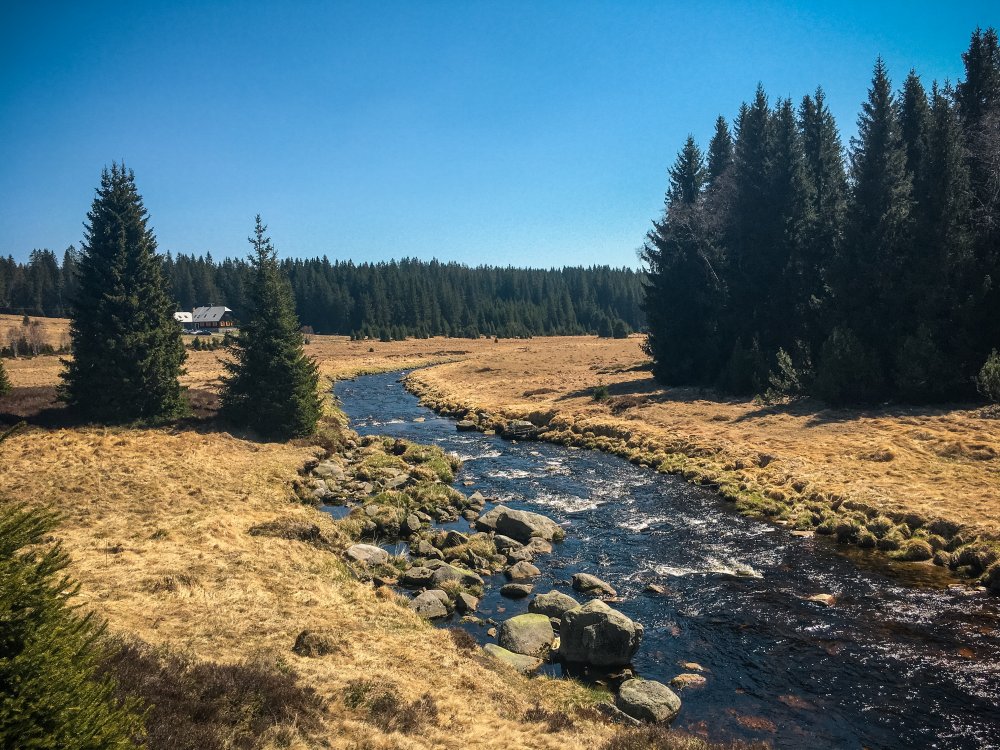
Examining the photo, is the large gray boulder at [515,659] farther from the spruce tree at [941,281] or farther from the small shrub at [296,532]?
the spruce tree at [941,281]

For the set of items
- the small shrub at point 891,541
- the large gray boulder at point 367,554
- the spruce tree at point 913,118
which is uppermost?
the spruce tree at point 913,118

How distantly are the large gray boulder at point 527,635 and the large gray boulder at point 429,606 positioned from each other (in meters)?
1.94

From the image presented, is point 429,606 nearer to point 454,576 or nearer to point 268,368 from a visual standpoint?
point 454,576

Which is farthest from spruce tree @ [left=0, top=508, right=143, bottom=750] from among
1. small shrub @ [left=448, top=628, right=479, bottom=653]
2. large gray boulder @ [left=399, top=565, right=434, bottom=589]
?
large gray boulder @ [left=399, top=565, right=434, bottom=589]

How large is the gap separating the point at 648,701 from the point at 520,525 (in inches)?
411

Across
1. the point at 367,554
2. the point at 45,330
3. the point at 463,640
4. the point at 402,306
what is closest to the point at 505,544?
the point at 367,554

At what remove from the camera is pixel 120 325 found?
32188 millimetres

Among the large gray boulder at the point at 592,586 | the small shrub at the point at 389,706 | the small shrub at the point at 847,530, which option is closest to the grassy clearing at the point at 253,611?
the small shrub at the point at 389,706

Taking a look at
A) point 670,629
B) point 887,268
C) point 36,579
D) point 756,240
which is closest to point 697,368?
point 756,240

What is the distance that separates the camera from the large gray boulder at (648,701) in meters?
Answer: 11.8

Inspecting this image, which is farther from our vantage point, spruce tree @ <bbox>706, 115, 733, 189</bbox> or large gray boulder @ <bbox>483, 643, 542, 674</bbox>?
spruce tree @ <bbox>706, 115, 733, 189</bbox>

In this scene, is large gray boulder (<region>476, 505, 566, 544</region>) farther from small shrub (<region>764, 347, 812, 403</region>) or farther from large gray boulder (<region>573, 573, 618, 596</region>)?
small shrub (<region>764, 347, 812, 403</region>)

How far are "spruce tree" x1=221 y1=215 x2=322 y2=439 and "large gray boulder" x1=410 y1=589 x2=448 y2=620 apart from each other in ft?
66.7

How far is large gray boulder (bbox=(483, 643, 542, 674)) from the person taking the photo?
44.2 ft
